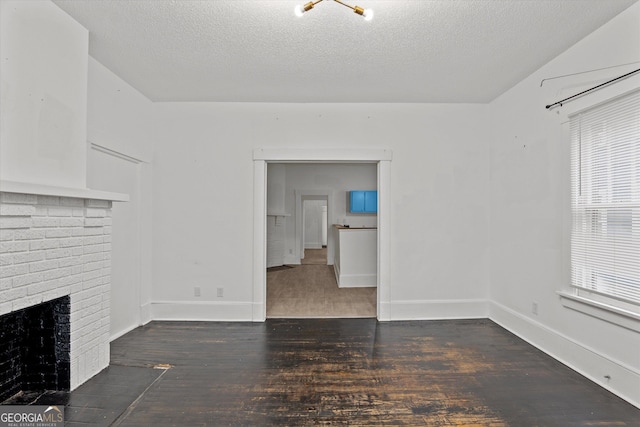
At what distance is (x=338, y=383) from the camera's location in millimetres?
2287

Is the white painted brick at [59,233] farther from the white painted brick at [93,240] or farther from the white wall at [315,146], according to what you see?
the white wall at [315,146]

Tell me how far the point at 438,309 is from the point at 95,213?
3.65 m

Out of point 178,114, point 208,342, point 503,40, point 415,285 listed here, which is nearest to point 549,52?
point 503,40

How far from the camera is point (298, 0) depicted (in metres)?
2.01

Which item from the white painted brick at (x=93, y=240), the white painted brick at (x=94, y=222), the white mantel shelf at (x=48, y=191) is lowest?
the white painted brick at (x=93, y=240)

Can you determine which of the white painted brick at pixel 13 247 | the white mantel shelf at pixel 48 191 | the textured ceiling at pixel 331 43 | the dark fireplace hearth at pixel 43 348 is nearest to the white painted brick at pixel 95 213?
the white mantel shelf at pixel 48 191

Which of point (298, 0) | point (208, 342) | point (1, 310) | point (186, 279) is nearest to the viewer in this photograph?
point (1, 310)

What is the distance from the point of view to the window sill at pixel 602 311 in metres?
2.06

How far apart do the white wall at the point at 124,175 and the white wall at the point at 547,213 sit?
410 cm

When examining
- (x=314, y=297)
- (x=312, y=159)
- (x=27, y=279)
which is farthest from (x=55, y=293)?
(x=314, y=297)

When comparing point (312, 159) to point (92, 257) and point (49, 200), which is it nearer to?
point (92, 257)

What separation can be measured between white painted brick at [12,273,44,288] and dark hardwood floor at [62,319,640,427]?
84 cm

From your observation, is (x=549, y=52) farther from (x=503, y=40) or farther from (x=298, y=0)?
(x=298, y=0)

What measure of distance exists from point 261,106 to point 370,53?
1.61m
